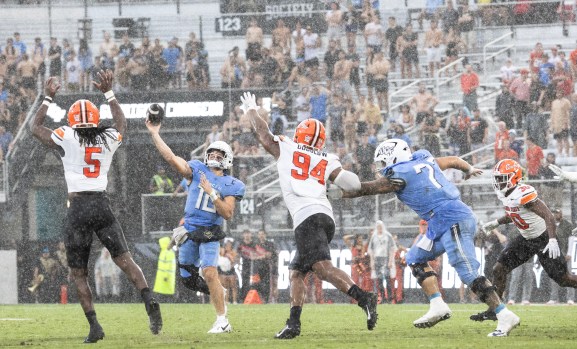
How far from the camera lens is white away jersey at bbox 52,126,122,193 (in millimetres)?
10055

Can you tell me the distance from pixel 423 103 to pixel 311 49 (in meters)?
3.37

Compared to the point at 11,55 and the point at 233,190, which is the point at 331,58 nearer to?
the point at 11,55

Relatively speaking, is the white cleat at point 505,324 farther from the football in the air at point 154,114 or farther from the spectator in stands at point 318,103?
the spectator in stands at point 318,103

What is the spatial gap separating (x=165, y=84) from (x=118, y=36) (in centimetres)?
285

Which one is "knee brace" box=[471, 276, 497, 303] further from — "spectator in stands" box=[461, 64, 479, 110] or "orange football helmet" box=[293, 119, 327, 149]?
"spectator in stands" box=[461, 64, 479, 110]

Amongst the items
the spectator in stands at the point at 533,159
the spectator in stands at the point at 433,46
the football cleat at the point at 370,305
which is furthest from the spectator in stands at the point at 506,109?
the football cleat at the point at 370,305

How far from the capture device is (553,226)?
38.4ft

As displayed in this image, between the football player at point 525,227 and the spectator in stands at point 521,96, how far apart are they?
11122 millimetres

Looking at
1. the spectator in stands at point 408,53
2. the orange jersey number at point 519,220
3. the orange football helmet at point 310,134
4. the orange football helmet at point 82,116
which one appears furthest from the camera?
the spectator in stands at point 408,53

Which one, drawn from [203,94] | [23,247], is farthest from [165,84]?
[23,247]

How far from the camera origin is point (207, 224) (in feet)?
36.4

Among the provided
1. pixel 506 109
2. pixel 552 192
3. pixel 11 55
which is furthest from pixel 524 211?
pixel 11 55

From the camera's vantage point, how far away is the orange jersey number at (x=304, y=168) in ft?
33.2

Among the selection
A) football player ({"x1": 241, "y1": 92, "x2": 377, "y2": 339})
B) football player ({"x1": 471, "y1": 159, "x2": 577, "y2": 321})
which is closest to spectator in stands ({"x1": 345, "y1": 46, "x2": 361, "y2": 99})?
football player ({"x1": 471, "y1": 159, "x2": 577, "y2": 321})
